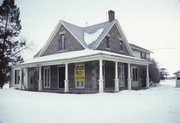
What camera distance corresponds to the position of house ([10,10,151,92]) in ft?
52.7

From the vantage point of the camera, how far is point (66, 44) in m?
19.5

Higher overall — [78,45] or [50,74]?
[78,45]

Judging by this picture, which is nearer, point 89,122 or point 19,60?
point 89,122

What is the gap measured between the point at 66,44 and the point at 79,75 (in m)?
4.52

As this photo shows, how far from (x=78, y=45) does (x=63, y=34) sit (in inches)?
113

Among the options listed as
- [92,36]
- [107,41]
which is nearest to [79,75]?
[92,36]

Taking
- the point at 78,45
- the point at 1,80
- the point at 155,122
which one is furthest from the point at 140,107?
the point at 1,80

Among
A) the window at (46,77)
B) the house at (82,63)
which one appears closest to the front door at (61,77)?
the house at (82,63)

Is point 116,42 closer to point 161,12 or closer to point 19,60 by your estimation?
point 161,12

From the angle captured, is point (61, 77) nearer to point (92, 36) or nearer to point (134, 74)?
point (92, 36)

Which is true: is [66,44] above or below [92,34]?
below

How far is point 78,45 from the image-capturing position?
18203 millimetres

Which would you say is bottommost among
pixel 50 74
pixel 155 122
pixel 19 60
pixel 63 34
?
pixel 155 122

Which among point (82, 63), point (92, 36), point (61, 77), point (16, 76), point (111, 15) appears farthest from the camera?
point (16, 76)
